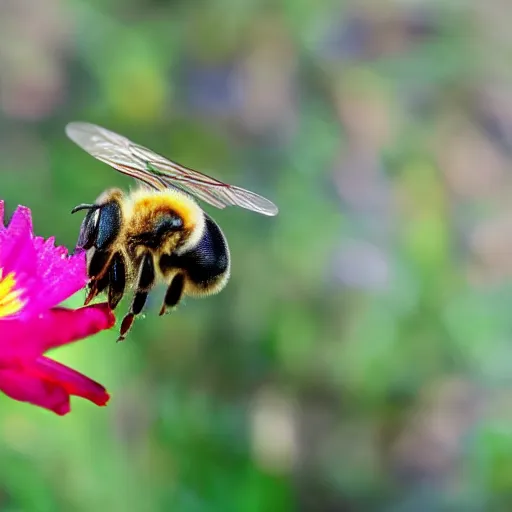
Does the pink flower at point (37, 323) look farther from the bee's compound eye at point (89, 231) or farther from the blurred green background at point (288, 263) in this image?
the blurred green background at point (288, 263)

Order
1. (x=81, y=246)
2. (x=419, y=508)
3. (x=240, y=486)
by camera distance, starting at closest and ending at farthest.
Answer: (x=81, y=246), (x=240, y=486), (x=419, y=508)

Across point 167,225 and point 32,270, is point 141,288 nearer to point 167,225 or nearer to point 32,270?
point 167,225

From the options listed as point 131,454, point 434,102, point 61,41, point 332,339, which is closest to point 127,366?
point 131,454

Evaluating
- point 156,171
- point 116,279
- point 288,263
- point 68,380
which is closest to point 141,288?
point 116,279

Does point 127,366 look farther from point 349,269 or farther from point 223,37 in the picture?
point 223,37

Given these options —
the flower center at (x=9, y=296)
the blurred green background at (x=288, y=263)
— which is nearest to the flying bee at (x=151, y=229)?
the flower center at (x=9, y=296)
